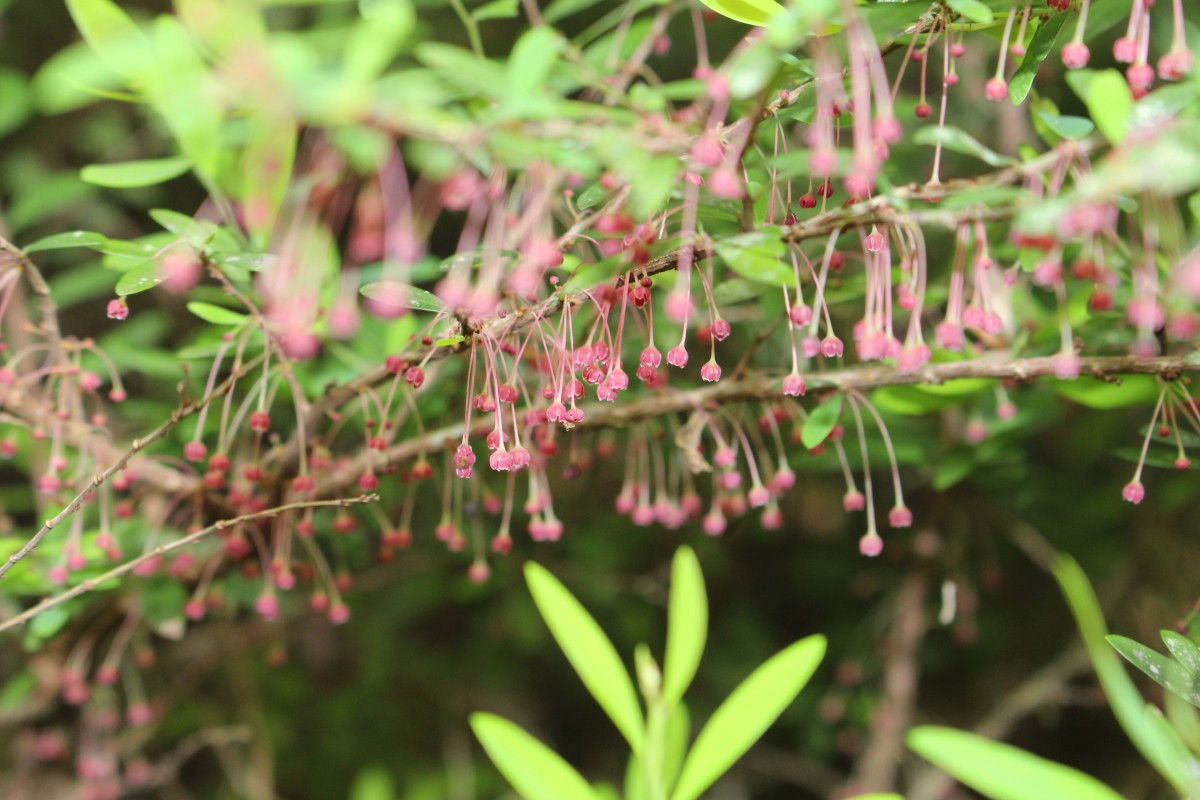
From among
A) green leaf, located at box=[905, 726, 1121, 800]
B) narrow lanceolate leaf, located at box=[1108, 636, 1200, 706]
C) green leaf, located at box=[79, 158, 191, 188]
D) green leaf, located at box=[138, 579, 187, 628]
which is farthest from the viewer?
green leaf, located at box=[138, 579, 187, 628]

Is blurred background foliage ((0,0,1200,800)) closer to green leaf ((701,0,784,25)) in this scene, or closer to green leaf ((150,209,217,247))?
green leaf ((150,209,217,247))

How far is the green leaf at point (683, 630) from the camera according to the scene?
0.63 meters

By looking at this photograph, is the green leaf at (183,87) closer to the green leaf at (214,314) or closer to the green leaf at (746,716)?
the green leaf at (214,314)

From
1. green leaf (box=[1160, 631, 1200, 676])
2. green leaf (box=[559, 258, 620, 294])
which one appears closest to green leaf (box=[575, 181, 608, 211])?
green leaf (box=[559, 258, 620, 294])

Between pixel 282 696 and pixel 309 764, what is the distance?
0.41 ft

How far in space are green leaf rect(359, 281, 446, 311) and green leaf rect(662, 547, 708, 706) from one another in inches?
10.1

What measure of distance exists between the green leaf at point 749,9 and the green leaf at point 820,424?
0.96 ft

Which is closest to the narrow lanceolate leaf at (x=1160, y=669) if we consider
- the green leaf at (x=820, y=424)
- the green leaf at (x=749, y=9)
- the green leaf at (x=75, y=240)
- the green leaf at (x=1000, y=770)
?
the green leaf at (x=1000, y=770)

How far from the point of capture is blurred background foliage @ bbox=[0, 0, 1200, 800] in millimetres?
1227

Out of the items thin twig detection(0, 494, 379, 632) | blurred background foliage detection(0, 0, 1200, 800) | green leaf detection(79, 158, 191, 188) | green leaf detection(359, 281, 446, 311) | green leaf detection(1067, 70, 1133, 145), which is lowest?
blurred background foliage detection(0, 0, 1200, 800)

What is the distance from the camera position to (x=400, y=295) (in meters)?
0.56

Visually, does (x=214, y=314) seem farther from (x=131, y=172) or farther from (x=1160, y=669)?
(x=1160, y=669)

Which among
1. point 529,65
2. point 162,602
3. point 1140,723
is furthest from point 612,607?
Answer: point 529,65

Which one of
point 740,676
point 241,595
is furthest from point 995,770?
point 740,676
